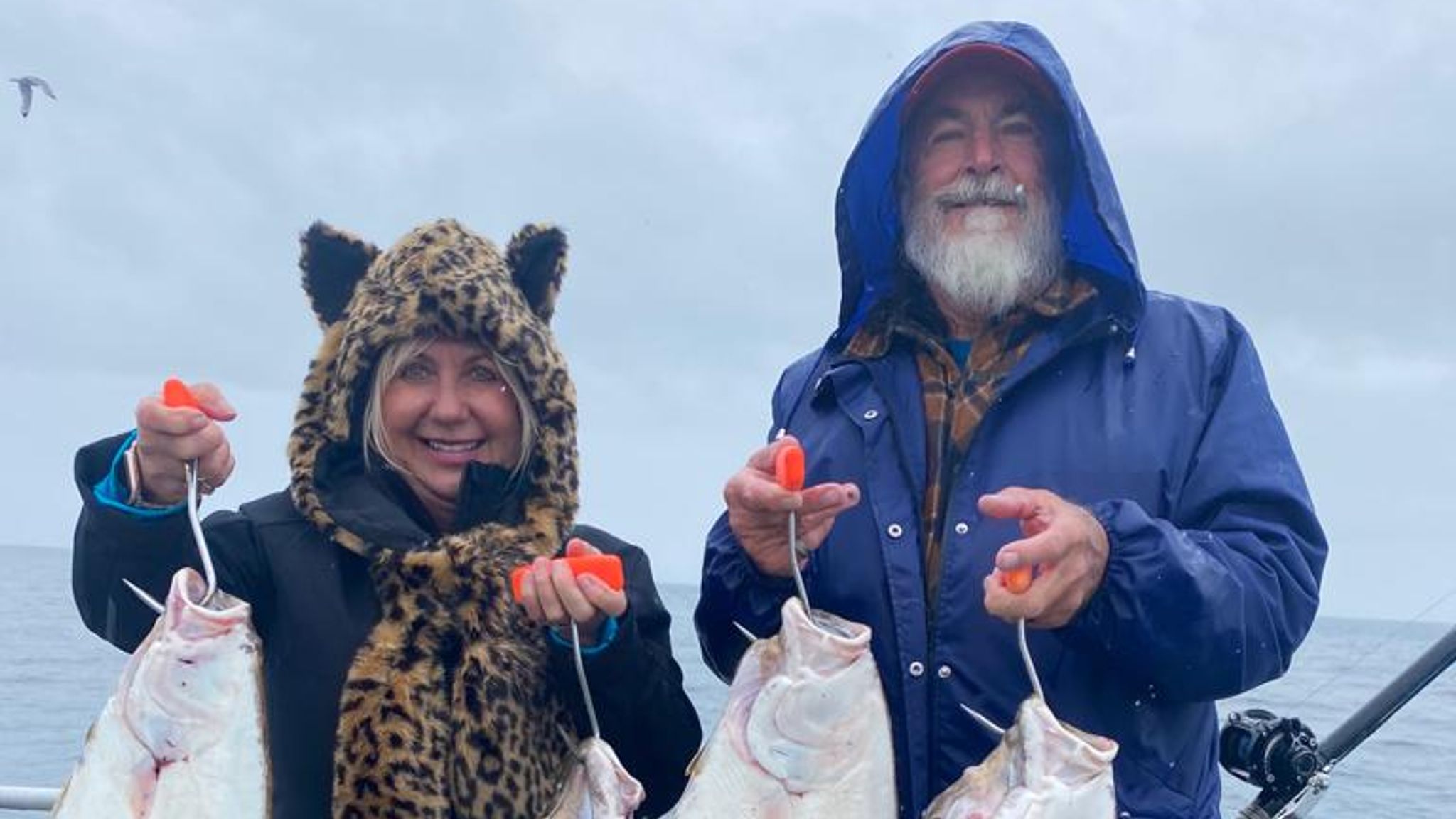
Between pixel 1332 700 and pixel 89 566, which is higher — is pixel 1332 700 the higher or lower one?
the lower one

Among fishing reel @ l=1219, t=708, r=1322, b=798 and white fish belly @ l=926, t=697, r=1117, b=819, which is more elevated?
white fish belly @ l=926, t=697, r=1117, b=819

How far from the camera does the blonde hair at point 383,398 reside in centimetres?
390

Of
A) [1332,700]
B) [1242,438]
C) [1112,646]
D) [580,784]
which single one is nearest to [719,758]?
[580,784]

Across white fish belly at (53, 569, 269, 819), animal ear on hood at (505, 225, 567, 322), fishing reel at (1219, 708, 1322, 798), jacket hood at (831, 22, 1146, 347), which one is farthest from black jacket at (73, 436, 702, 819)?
fishing reel at (1219, 708, 1322, 798)

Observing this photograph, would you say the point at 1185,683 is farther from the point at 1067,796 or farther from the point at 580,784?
the point at 580,784

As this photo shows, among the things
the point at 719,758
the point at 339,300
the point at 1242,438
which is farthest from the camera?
the point at 339,300

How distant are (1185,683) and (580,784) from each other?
4.57 feet

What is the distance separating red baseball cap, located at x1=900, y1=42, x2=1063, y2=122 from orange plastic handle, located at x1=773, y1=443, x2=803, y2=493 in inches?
56.7

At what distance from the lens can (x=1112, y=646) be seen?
304cm

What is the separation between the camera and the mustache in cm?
387

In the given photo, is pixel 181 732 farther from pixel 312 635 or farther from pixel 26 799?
pixel 26 799

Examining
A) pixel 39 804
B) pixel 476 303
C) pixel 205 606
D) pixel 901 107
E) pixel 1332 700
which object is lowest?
pixel 1332 700

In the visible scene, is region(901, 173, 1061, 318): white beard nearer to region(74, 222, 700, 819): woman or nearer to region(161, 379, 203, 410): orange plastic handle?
region(74, 222, 700, 819): woman

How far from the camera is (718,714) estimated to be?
29.9 feet
